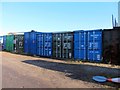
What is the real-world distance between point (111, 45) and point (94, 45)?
1.72 metres

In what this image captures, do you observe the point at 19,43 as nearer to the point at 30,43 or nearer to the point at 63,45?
the point at 30,43

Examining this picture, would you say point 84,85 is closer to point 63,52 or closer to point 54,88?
point 54,88

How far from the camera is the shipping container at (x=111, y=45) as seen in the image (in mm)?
19578

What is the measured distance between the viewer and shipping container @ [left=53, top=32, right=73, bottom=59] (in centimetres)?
2363

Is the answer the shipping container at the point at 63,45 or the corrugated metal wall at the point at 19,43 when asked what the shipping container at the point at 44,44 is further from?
the corrugated metal wall at the point at 19,43

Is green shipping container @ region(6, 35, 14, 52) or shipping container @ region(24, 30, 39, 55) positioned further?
green shipping container @ region(6, 35, 14, 52)

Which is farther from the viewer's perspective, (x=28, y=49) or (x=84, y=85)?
(x=28, y=49)

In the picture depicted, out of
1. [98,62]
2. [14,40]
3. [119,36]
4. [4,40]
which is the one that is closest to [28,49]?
[14,40]

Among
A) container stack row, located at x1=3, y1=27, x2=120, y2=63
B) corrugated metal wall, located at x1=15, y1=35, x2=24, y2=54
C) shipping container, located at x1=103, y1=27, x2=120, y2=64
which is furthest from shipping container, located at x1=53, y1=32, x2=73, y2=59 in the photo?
corrugated metal wall, located at x1=15, y1=35, x2=24, y2=54

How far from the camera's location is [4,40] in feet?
120

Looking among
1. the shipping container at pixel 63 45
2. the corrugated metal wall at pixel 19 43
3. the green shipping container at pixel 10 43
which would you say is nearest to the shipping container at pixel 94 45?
the shipping container at pixel 63 45

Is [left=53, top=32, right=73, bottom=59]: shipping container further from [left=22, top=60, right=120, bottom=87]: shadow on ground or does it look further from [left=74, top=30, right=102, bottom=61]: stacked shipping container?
[left=22, top=60, right=120, bottom=87]: shadow on ground

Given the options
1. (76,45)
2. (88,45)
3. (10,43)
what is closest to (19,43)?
(10,43)

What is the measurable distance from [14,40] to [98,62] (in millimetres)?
14954
